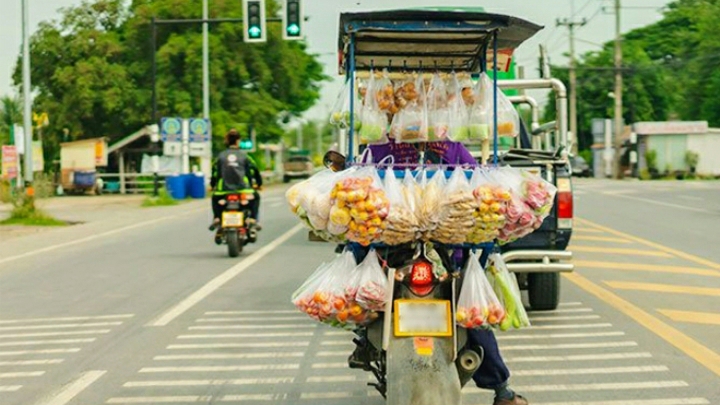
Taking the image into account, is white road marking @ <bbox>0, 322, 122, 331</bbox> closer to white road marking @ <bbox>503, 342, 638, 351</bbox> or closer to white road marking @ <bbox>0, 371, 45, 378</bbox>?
white road marking @ <bbox>0, 371, 45, 378</bbox>

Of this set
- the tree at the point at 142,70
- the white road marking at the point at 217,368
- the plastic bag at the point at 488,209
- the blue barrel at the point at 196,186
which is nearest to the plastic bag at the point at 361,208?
the plastic bag at the point at 488,209

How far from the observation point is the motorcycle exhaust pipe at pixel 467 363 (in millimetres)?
5578

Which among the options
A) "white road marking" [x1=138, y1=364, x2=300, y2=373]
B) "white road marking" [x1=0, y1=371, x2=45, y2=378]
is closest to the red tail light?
A: "white road marking" [x1=138, y1=364, x2=300, y2=373]

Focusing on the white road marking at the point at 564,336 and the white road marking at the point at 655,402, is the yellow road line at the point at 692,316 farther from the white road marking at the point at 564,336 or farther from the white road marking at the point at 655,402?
the white road marking at the point at 655,402

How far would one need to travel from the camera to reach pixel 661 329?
30.2 feet

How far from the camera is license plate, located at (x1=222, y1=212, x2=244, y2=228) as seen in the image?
16.0 meters

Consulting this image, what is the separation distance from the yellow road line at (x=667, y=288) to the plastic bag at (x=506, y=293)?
634 cm

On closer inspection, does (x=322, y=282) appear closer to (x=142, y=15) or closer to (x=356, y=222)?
(x=356, y=222)

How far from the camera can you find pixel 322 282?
18.6 feet

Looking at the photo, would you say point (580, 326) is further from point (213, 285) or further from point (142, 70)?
point (142, 70)

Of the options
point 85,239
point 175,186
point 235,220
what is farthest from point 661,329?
point 175,186

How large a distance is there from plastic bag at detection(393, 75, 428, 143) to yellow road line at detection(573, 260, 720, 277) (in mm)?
7787

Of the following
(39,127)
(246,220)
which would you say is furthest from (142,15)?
(246,220)

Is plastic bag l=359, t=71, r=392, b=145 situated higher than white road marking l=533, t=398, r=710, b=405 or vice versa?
plastic bag l=359, t=71, r=392, b=145
